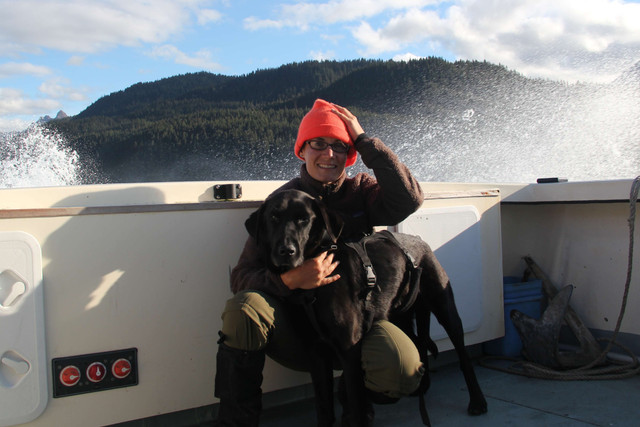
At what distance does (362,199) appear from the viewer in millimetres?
2176

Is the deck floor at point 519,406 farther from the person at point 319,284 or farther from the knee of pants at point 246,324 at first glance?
the knee of pants at point 246,324

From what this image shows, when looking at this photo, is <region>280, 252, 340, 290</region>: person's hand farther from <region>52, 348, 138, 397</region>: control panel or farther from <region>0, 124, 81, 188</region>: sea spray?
<region>0, 124, 81, 188</region>: sea spray

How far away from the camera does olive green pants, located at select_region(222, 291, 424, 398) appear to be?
1.65 meters

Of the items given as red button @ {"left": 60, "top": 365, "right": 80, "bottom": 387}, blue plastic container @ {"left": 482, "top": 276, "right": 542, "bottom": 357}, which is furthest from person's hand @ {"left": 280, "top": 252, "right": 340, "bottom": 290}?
blue plastic container @ {"left": 482, "top": 276, "right": 542, "bottom": 357}

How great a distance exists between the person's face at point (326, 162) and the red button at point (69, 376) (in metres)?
1.13

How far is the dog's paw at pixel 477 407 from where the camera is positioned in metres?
2.10

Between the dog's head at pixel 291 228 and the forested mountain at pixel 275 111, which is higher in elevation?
the forested mountain at pixel 275 111

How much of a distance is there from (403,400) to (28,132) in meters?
6.41

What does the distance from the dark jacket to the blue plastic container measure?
120 cm

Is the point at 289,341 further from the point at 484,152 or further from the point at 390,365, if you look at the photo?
the point at 484,152

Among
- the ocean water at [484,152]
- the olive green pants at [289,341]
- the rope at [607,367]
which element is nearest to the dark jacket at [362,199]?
the olive green pants at [289,341]

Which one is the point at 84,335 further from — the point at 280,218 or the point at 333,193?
the point at 333,193

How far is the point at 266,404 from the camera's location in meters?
2.19

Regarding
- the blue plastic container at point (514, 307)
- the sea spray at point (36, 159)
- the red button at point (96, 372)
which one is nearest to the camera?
the red button at point (96, 372)
